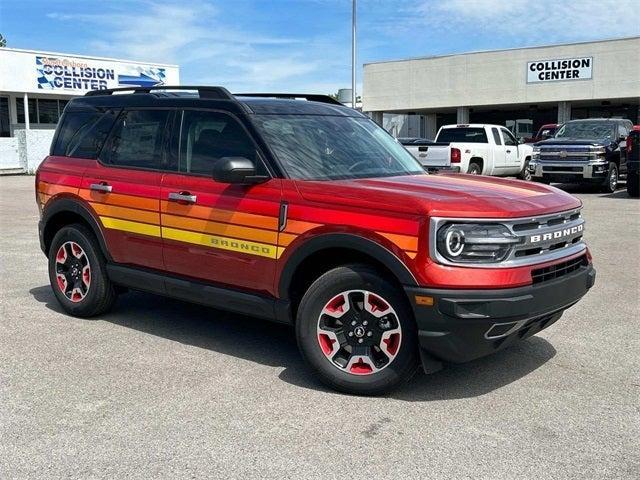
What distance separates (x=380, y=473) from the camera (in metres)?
3.24

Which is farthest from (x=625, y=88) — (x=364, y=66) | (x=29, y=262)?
(x=29, y=262)

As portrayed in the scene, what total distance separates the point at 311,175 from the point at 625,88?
34.2m

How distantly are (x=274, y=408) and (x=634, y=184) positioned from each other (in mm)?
15070

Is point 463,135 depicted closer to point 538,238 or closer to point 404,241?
point 538,238

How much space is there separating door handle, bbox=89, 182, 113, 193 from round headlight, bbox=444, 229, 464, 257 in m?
3.00

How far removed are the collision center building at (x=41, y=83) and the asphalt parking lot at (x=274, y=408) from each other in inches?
965

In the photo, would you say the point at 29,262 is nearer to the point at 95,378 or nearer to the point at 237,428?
the point at 95,378

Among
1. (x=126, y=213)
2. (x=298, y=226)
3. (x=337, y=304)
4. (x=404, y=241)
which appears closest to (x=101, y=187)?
(x=126, y=213)

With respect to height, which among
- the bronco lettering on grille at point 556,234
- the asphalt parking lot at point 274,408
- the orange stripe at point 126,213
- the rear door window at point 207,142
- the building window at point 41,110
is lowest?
the asphalt parking lot at point 274,408

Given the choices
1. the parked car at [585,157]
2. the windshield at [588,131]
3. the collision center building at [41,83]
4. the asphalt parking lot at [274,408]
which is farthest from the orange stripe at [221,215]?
the collision center building at [41,83]

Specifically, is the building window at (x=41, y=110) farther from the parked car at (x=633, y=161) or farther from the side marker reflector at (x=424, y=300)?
the side marker reflector at (x=424, y=300)

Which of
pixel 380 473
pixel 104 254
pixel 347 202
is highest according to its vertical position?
pixel 347 202

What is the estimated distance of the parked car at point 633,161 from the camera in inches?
622

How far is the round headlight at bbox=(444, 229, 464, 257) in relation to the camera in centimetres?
381
